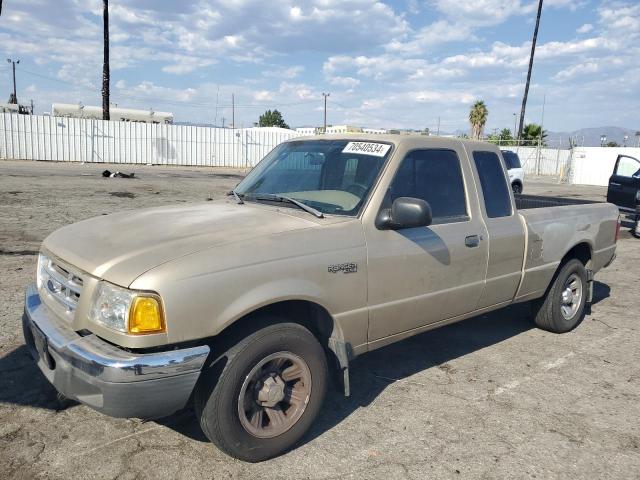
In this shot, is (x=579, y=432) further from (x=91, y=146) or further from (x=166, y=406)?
(x=91, y=146)

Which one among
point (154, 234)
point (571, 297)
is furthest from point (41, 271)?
point (571, 297)

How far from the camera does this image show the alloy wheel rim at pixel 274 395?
9.36 ft

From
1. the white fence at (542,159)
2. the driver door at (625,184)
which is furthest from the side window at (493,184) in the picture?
the white fence at (542,159)

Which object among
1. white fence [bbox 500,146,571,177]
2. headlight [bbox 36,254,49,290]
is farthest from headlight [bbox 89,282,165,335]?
white fence [bbox 500,146,571,177]

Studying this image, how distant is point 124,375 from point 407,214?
1.84 m

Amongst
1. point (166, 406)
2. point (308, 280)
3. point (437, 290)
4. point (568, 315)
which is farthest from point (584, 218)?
point (166, 406)

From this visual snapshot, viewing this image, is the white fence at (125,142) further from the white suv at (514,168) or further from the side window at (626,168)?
the side window at (626,168)

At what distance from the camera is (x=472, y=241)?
13.0 ft

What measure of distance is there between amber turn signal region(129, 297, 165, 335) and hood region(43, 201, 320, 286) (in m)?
0.13

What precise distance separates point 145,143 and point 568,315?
1155 inches

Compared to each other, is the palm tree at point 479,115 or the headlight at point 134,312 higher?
the palm tree at point 479,115

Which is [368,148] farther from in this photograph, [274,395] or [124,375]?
[124,375]

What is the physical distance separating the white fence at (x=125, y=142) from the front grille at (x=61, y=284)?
28883mm

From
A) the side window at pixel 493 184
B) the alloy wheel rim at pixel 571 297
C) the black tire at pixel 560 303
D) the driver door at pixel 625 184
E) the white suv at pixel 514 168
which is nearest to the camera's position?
the side window at pixel 493 184
